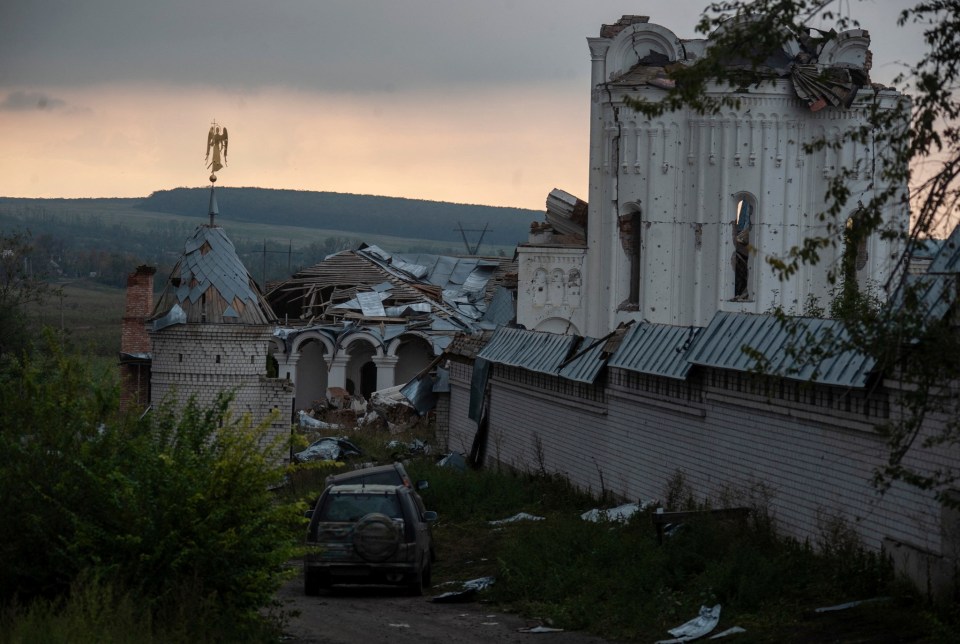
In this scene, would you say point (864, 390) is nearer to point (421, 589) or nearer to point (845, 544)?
point (845, 544)

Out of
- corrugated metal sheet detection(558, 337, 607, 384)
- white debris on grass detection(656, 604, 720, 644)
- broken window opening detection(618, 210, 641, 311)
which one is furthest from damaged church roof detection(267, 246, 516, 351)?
white debris on grass detection(656, 604, 720, 644)

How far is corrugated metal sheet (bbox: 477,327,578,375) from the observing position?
22.0m

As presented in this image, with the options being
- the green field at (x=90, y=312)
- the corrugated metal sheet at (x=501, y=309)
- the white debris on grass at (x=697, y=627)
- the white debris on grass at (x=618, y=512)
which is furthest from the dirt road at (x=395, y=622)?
the green field at (x=90, y=312)

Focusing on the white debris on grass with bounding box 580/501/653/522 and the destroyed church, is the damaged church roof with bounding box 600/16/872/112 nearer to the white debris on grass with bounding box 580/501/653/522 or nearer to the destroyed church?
the destroyed church

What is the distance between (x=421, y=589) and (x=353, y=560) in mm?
949

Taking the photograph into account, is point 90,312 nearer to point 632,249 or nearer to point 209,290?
point 209,290

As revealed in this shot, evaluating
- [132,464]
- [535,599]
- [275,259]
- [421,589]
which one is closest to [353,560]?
[421,589]

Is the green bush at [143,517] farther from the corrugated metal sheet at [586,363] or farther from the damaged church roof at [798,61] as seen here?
the damaged church roof at [798,61]

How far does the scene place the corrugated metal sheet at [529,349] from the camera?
22031mm

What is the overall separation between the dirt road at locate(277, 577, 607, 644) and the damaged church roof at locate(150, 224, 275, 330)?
1788cm

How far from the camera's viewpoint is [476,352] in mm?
28078

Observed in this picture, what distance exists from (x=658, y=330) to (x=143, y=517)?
9.12m

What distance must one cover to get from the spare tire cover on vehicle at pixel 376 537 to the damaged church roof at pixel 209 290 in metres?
18.8

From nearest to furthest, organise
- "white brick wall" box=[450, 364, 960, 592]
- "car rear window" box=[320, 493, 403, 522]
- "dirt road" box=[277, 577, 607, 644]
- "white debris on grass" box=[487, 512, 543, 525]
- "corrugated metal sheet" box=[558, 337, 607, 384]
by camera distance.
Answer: "dirt road" box=[277, 577, 607, 644], "white brick wall" box=[450, 364, 960, 592], "car rear window" box=[320, 493, 403, 522], "white debris on grass" box=[487, 512, 543, 525], "corrugated metal sheet" box=[558, 337, 607, 384]
